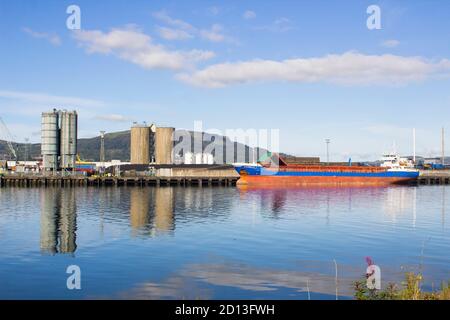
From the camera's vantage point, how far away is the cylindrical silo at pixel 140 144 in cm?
16538

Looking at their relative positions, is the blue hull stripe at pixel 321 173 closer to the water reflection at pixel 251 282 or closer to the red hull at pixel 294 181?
the red hull at pixel 294 181

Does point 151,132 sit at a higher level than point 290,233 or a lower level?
higher

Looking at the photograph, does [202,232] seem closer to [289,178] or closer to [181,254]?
[181,254]

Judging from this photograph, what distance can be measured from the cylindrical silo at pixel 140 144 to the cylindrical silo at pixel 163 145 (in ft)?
13.3

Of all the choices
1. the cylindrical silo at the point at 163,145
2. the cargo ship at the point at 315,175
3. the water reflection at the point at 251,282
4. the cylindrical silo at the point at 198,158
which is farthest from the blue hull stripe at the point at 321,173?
the water reflection at the point at 251,282

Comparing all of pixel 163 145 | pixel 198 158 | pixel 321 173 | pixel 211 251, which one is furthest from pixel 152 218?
pixel 198 158

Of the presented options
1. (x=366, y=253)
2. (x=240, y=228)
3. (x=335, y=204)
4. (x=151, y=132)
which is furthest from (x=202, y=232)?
(x=151, y=132)

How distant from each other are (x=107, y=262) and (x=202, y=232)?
559 inches

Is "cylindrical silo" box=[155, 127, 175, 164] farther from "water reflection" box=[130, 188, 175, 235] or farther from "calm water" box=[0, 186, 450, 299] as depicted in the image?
"calm water" box=[0, 186, 450, 299]

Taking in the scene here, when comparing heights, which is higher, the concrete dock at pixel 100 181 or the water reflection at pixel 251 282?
the concrete dock at pixel 100 181

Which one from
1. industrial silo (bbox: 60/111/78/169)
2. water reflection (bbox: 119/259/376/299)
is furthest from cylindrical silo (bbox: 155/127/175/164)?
water reflection (bbox: 119/259/376/299)

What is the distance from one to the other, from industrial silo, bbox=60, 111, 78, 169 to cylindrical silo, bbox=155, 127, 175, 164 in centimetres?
3526

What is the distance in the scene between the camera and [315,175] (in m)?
126

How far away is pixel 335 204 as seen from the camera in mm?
71125
